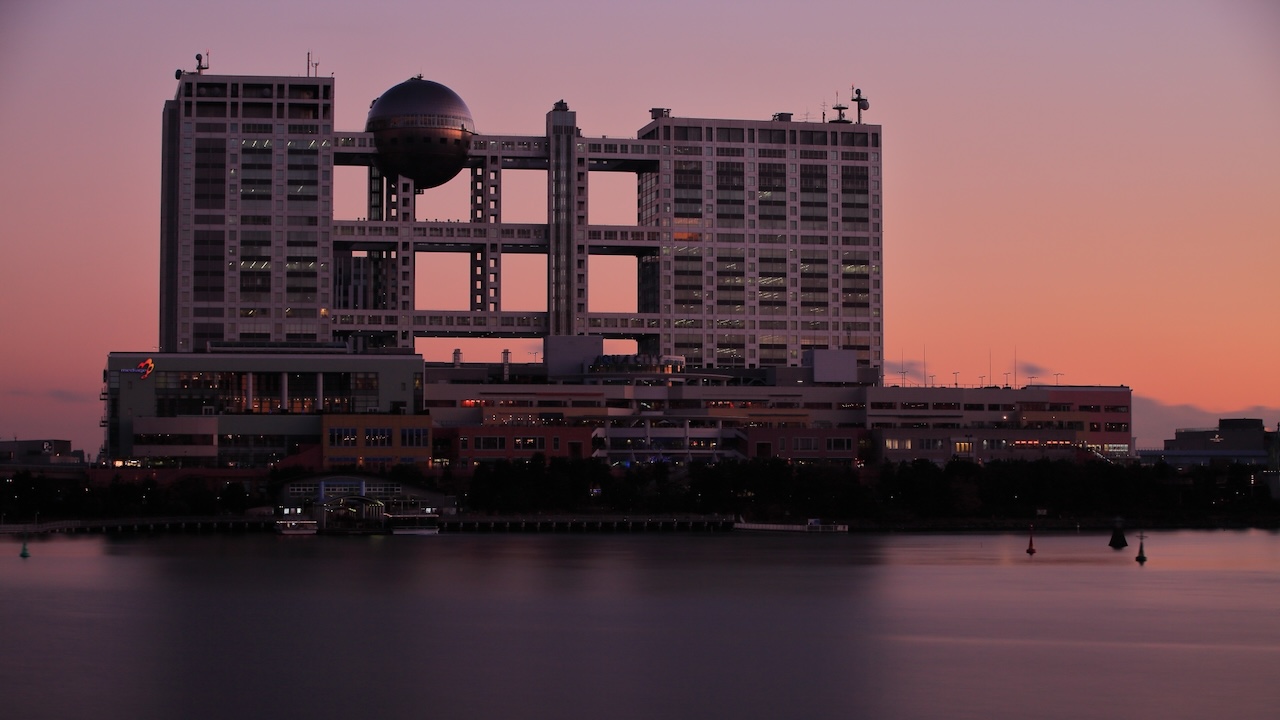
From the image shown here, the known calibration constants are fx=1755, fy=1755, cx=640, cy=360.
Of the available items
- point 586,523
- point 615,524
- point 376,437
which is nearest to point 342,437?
point 376,437

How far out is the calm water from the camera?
2633 inches

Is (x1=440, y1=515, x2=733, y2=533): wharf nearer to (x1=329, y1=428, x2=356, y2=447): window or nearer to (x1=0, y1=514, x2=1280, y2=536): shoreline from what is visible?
(x1=0, y1=514, x2=1280, y2=536): shoreline

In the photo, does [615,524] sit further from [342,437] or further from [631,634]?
[631,634]

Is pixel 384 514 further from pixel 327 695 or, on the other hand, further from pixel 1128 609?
pixel 327 695

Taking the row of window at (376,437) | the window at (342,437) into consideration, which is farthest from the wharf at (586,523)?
the window at (342,437)

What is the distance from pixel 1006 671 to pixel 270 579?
178 feet

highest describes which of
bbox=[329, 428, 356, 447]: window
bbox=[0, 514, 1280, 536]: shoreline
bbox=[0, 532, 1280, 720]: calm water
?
bbox=[329, 428, 356, 447]: window

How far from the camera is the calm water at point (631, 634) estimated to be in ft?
219

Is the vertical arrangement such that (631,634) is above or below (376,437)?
below

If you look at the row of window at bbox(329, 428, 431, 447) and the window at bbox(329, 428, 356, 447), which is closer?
the window at bbox(329, 428, 356, 447)

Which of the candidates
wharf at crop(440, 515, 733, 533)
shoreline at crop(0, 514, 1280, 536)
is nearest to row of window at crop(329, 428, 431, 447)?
shoreline at crop(0, 514, 1280, 536)

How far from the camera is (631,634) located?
86250 millimetres

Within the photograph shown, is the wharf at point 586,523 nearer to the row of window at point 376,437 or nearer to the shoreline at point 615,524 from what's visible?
the shoreline at point 615,524

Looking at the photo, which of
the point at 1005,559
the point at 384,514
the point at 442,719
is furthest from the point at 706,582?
the point at 384,514
